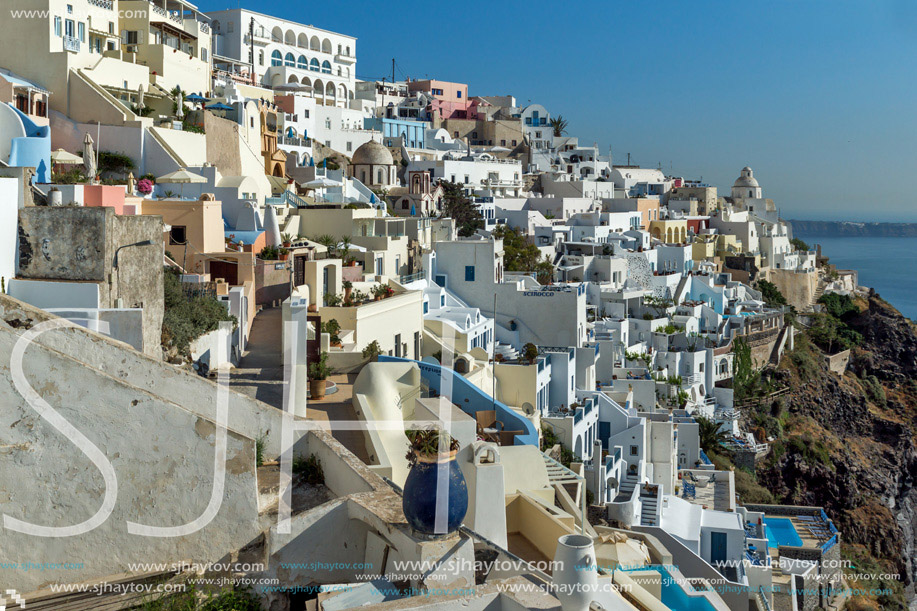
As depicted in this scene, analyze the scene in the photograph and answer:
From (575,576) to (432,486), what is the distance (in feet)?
4.18

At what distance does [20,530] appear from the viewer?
5.92 m

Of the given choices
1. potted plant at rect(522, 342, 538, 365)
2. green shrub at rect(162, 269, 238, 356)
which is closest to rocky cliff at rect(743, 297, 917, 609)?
potted plant at rect(522, 342, 538, 365)

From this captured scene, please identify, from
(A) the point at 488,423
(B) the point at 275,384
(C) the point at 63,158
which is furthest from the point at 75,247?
(C) the point at 63,158

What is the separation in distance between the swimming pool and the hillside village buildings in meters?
0.16

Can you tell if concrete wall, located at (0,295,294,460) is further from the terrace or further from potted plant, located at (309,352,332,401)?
the terrace

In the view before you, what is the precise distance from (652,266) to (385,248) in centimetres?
1900

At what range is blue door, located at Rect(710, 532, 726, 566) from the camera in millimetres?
17406

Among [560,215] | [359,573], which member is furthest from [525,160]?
[359,573]

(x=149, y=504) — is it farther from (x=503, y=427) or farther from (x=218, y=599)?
(x=503, y=427)

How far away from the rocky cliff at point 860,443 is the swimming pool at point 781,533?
229 cm

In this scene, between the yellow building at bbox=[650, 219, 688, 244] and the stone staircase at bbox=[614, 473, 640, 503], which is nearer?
the stone staircase at bbox=[614, 473, 640, 503]

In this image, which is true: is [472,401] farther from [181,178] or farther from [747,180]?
[747,180]

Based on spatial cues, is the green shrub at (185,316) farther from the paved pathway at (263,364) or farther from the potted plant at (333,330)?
the potted plant at (333,330)

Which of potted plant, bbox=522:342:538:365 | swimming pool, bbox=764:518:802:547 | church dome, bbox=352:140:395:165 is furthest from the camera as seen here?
church dome, bbox=352:140:395:165
